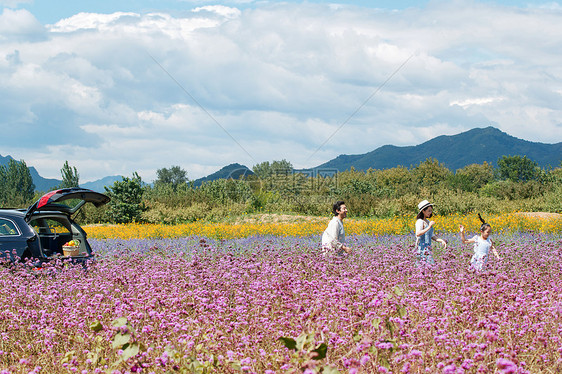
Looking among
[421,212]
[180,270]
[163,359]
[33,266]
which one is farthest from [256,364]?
[421,212]

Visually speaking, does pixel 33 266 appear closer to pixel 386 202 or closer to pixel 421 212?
pixel 421 212

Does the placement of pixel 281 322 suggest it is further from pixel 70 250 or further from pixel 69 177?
pixel 69 177

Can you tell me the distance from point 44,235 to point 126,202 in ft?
75.2

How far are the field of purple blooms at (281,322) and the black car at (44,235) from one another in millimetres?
703

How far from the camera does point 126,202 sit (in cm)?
3116

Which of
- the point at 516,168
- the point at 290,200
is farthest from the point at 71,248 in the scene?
the point at 516,168

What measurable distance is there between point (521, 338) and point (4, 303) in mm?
5652

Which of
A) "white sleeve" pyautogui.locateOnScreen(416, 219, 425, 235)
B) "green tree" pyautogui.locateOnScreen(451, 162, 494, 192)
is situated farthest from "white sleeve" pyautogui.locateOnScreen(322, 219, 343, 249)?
"green tree" pyautogui.locateOnScreen(451, 162, 494, 192)

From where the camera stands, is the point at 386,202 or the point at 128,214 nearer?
the point at 386,202

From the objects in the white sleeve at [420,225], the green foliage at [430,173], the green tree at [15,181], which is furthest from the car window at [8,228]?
the green foliage at [430,173]

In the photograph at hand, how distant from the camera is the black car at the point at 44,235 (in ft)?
25.5

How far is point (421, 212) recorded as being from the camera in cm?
907

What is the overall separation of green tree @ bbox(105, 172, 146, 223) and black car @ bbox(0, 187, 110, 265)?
71.4ft

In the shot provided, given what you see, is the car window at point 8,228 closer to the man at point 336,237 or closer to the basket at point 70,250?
the basket at point 70,250
